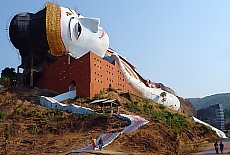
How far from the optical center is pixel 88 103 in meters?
23.7

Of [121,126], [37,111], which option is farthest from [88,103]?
[121,126]

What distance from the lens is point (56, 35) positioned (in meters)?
29.5

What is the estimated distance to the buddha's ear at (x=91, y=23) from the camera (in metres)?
31.6

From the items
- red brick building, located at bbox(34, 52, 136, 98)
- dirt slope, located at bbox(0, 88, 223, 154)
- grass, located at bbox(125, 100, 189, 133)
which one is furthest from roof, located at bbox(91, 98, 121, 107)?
red brick building, located at bbox(34, 52, 136, 98)

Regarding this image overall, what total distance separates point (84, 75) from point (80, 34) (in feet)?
21.1

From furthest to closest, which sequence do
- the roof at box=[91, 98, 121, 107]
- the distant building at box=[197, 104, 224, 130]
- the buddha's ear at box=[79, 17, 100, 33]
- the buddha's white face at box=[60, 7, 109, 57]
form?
the distant building at box=[197, 104, 224, 130] → the buddha's ear at box=[79, 17, 100, 33] → the buddha's white face at box=[60, 7, 109, 57] → the roof at box=[91, 98, 121, 107]

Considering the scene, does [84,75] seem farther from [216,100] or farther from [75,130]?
[216,100]

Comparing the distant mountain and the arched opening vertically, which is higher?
the distant mountain

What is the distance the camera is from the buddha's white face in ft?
98.8

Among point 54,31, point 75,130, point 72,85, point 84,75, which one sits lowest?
point 75,130

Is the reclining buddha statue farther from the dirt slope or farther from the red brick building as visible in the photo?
the dirt slope

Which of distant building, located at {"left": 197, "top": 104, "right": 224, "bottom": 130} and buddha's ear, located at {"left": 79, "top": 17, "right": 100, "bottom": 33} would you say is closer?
buddha's ear, located at {"left": 79, "top": 17, "right": 100, "bottom": 33}

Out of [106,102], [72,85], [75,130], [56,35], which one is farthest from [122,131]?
[56,35]

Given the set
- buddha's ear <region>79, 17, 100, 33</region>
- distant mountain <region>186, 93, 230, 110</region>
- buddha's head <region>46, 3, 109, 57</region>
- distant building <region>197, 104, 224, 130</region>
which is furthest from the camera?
distant mountain <region>186, 93, 230, 110</region>
